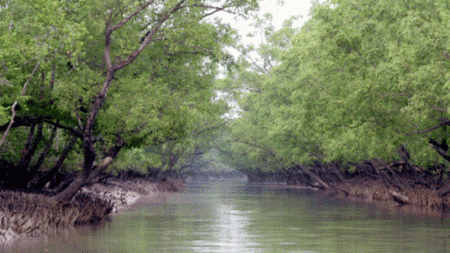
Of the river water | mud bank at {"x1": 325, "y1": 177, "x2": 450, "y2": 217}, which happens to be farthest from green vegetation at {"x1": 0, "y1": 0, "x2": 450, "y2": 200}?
the river water

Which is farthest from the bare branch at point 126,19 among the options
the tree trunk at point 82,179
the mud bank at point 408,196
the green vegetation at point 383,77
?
the mud bank at point 408,196

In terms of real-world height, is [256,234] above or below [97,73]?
below

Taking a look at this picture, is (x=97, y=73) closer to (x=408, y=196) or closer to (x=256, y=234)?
(x=256, y=234)

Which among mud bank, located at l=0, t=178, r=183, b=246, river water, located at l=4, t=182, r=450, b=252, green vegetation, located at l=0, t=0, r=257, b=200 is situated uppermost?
green vegetation, located at l=0, t=0, r=257, b=200

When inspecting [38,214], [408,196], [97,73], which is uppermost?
[97,73]

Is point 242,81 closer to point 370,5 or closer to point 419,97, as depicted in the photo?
point 370,5

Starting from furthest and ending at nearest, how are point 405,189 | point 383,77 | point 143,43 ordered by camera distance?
point 405,189
point 383,77
point 143,43

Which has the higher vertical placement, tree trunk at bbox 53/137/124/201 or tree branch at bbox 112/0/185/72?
tree branch at bbox 112/0/185/72

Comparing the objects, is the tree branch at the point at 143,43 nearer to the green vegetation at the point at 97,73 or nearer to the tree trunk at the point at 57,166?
the green vegetation at the point at 97,73

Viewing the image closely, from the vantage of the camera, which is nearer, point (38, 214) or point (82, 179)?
point (38, 214)

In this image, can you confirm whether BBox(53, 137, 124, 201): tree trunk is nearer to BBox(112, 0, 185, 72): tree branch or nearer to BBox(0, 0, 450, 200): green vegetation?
BBox(0, 0, 450, 200): green vegetation

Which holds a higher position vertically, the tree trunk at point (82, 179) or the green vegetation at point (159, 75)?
the green vegetation at point (159, 75)

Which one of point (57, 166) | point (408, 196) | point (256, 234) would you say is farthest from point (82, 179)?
point (408, 196)

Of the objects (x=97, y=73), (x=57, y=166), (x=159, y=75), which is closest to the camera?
(x=97, y=73)
